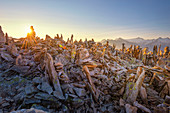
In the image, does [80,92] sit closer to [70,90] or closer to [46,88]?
[70,90]

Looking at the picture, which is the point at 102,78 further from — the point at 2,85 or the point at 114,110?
the point at 2,85

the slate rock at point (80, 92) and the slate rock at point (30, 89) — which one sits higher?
the slate rock at point (30, 89)

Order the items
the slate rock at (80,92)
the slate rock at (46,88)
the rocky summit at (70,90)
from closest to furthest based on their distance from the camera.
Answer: the rocky summit at (70,90) < the slate rock at (46,88) < the slate rock at (80,92)

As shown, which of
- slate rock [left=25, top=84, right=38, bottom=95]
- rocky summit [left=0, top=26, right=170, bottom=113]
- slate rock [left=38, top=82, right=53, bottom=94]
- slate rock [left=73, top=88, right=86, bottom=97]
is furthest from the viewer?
slate rock [left=73, top=88, right=86, bottom=97]

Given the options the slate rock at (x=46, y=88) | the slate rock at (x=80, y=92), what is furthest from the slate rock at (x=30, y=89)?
the slate rock at (x=80, y=92)

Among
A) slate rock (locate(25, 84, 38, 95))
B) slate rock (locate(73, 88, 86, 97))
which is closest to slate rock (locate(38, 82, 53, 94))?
slate rock (locate(25, 84, 38, 95))

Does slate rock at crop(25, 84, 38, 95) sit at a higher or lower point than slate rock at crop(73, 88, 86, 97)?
higher

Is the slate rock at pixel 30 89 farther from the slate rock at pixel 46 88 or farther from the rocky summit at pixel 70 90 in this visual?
the slate rock at pixel 46 88

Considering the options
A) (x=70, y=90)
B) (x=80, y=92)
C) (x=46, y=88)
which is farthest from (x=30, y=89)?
(x=80, y=92)

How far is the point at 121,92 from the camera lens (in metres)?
7.14

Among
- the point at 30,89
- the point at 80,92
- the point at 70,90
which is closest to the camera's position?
the point at 30,89

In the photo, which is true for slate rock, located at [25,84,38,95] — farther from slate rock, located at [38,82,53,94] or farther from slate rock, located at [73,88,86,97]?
slate rock, located at [73,88,86,97]

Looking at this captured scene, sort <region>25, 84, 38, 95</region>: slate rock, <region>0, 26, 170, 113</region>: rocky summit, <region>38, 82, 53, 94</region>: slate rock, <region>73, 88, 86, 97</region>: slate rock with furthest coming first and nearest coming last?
<region>73, 88, 86, 97</region>: slate rock → <region>38, 82, 53, 94</region>: slate rock → <region>25, 84, 38, 95</region>: slate rock → <region>0, 26, 170, 113</region>: rocky summit

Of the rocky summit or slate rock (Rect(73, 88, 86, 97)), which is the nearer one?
the rocky summit
